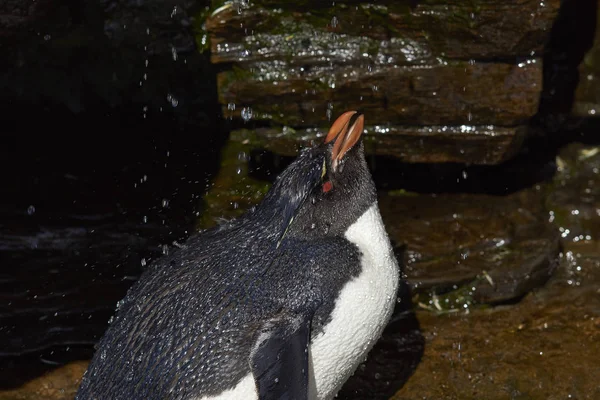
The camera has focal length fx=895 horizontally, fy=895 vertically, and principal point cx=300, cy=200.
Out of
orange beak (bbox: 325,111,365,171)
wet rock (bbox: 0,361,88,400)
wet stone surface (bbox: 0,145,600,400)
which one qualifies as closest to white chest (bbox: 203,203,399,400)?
orange beak (bbox: 325,111,365,171)

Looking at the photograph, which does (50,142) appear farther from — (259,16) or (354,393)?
(354,393)

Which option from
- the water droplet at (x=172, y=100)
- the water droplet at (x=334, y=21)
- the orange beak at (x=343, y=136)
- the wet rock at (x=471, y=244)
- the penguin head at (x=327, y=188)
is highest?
the water droplet at (x=334, y=21)

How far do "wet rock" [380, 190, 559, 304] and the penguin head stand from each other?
1.03 m

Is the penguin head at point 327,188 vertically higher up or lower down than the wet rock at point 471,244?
higher up

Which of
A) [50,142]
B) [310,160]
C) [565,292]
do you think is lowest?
[565,292]

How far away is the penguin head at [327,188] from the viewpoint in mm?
3132

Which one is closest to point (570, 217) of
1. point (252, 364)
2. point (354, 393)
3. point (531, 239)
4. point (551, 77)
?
point (531, 239)

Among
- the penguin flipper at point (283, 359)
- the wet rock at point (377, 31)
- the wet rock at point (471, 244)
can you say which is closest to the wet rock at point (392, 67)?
the wet rock at point (377, 31)

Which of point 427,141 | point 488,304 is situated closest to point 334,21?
point 427,141

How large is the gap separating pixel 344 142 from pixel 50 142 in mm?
2149

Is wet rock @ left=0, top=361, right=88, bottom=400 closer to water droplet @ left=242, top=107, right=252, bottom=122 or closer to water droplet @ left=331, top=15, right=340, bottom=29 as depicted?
water droplet @ left=242, top=107, right=252, bottom=122

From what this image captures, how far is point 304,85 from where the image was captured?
396 centimetres

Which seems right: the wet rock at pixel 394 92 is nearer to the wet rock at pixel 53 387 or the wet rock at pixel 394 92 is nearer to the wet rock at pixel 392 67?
the wet rock at pixel 392 67

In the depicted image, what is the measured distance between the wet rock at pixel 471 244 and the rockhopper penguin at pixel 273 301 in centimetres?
97
